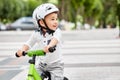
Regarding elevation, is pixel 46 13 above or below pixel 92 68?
above

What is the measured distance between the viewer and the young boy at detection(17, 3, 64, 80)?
200 inches

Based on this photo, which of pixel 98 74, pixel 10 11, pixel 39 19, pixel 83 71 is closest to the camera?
pixel 39 19

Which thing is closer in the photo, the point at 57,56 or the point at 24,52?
the point at 24,52

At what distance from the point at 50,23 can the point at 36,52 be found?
1.45 ft

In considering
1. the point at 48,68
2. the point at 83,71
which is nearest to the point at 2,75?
the point at 83,71

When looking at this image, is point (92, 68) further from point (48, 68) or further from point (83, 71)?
point (48, 68)

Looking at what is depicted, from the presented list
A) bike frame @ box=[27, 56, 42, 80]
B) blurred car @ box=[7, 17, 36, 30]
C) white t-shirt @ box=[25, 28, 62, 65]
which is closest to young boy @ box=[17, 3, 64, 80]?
white t-shirt @ box=[25, 28, 62, 65]

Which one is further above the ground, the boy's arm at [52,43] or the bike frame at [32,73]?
the boy's arm at [52,43]

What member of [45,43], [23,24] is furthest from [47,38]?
[23,24]

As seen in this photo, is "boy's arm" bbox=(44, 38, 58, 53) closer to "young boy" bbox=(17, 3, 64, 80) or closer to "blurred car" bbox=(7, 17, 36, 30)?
"young boy" bbox=(17, 3, 64, 80)

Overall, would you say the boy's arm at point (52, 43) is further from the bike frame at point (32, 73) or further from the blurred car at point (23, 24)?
the blurred car at point (23, 24)

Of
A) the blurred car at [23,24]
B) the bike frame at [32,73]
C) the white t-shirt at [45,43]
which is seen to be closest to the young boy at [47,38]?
the white t-shirt at [45,43]

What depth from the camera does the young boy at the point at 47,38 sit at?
5.09 m

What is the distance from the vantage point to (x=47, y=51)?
4.80 m
